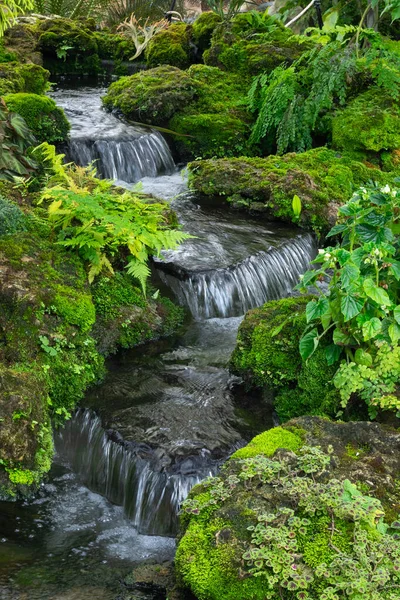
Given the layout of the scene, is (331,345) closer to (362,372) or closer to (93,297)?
(362,372)

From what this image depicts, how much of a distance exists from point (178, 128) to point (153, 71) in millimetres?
1765

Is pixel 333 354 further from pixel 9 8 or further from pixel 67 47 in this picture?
pixel 67 47

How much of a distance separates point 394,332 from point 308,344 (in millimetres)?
667

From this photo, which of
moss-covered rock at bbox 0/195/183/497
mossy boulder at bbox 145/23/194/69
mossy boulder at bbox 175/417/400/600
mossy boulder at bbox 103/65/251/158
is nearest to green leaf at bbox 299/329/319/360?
mossy boulder at bbox 175/417/400/600

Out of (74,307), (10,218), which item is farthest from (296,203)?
(10,218)

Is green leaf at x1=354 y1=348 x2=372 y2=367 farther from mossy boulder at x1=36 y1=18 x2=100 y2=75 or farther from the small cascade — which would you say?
mossy boulder at x1=36 y1=18 x2=100 y2=75

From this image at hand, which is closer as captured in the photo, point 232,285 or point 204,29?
point 232,285

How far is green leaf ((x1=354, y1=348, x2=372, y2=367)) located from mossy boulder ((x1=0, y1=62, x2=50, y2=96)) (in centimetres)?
785

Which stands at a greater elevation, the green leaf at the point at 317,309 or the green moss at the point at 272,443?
the green leaf at the point at 317,309

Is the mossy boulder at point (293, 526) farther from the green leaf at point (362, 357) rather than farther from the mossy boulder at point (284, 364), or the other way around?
the mossy boulder at point (284, 364)

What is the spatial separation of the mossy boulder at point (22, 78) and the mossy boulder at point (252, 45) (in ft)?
11.3

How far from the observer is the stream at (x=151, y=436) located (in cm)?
467

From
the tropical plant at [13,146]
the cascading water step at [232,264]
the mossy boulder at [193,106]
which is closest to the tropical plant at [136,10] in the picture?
the mossy boulder at [193,106]

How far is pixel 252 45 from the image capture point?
13.3 m
